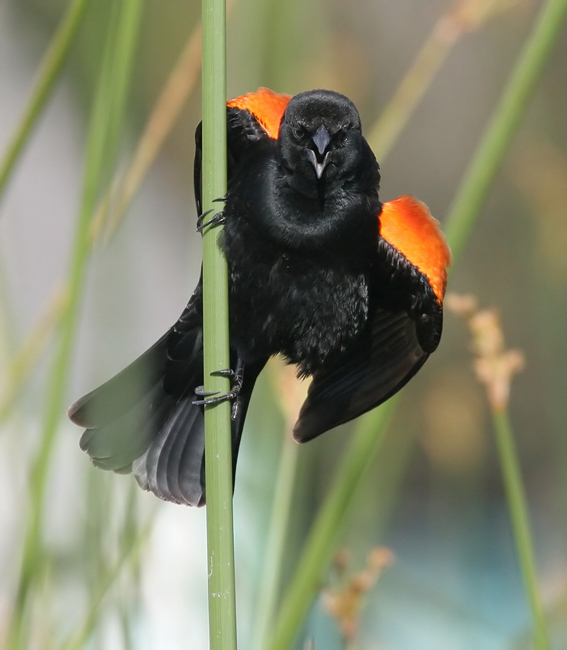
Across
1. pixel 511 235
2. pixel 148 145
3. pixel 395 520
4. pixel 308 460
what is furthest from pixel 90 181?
pixel 395 520

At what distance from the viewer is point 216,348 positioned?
0.88 meters

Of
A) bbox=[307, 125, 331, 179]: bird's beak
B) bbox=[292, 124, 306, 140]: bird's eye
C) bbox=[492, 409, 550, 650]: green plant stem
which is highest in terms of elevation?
bbox=[292, 124, 306, 140]: bird's eye

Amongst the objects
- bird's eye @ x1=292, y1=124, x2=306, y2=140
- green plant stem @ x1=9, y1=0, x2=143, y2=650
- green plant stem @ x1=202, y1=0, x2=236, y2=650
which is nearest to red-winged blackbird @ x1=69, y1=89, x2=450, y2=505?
bird's eye @ x1=292, y1=124, x2=306, y2=140

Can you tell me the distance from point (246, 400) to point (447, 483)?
3.16ft

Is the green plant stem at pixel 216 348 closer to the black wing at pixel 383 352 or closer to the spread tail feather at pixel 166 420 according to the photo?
the spread tail feather at pixel 166 420

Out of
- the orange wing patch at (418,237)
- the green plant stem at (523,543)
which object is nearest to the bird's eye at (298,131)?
the orange wing patch at (418,237)

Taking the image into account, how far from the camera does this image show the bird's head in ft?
4.16

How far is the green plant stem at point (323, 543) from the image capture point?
3.10 ft

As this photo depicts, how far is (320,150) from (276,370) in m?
0.38

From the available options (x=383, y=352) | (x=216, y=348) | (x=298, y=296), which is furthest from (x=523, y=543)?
(x=383, y=352)

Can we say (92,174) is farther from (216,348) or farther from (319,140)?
(319,140)

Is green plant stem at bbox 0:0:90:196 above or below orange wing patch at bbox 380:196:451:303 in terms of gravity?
below

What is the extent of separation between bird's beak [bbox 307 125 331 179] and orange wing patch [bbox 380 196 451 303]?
0.24 m

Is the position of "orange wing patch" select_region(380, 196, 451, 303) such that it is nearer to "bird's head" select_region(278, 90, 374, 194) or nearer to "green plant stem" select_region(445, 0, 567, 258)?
"bird's head" select_region(278, 90, 374, 194)
